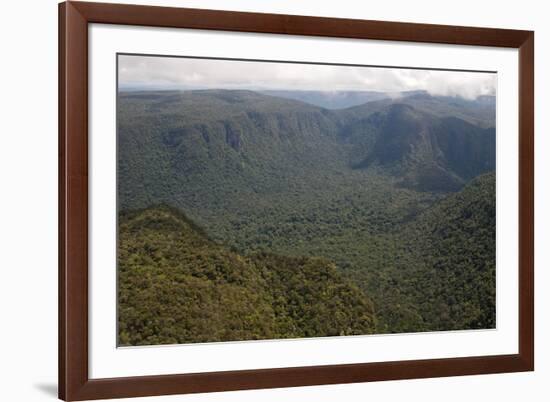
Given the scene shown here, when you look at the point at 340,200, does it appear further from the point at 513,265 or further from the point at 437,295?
the point at 513,265

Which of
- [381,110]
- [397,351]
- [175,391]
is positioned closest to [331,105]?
[381,110]

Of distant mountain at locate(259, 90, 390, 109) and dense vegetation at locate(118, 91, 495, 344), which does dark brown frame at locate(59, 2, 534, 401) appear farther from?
distant mountain at locate(259, 90, 390, 109)

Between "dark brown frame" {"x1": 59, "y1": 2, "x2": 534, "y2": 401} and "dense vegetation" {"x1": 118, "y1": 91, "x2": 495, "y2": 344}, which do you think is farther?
"dense vegetation" {"x1": 118, "y1": 91, "x2": 495, "y2": 344}

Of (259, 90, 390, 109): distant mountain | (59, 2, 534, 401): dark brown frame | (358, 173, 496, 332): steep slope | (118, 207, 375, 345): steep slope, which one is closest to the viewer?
(59, 2, 534, 401): dark brown frame

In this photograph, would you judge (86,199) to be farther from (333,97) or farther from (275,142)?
(333,97)

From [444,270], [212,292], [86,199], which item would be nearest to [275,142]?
[212,292]

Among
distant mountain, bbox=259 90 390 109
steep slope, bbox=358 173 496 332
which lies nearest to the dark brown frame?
steep slope, bbox=358 173 496 332

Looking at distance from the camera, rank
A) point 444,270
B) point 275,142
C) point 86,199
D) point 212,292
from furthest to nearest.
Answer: point 444,270 < point 275,142 < point 212,292 < point 86,199
